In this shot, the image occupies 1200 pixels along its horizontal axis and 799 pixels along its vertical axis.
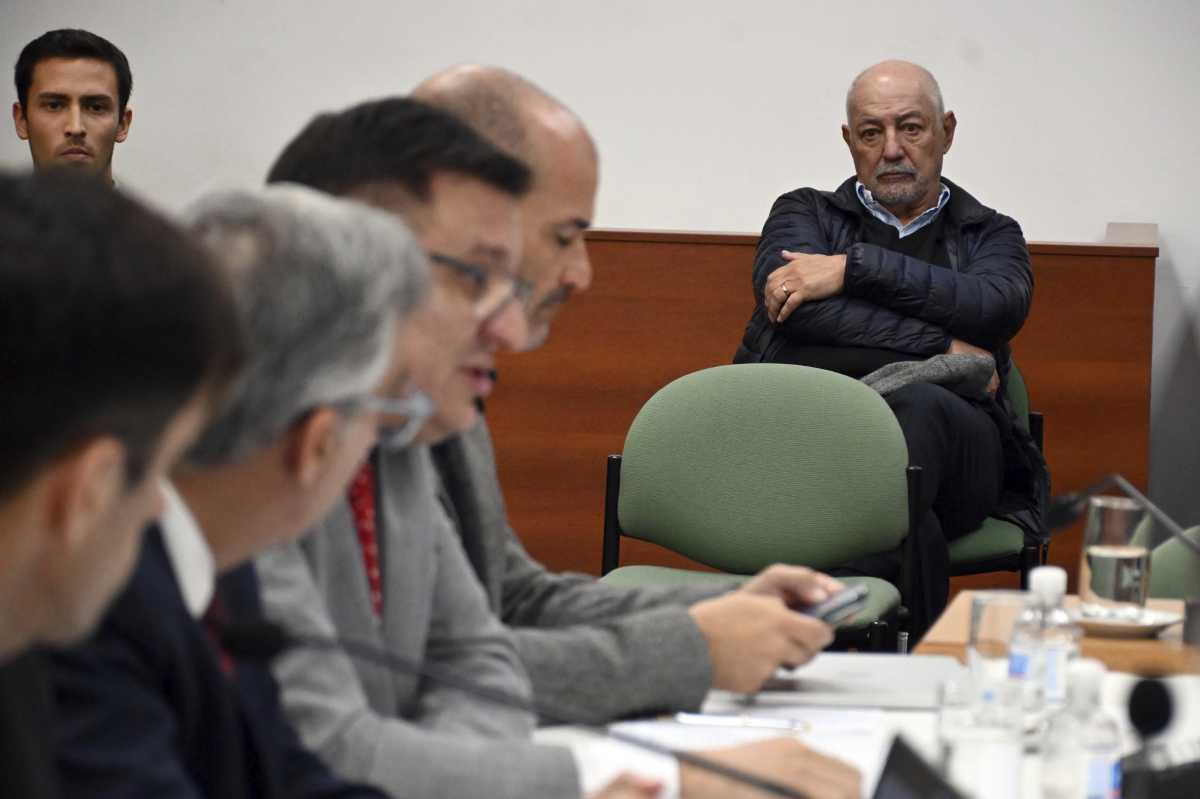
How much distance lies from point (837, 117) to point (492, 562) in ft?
13.0

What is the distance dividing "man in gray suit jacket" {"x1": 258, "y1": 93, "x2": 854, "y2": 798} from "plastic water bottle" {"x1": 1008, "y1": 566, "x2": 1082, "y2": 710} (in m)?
0.29

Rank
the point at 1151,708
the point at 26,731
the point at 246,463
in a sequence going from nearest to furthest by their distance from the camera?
the point at 26,731 < the point at 246,463 < the point at 1151,708

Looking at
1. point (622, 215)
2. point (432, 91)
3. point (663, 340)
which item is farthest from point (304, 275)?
point (622, 215)

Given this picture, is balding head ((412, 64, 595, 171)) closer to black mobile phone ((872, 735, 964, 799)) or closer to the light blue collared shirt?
black mobile phone ((872, 735, 964, 799))

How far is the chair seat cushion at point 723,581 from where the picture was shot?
9.87 feet

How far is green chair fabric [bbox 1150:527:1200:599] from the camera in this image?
2621 millimetres

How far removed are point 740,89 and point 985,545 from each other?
2450mm

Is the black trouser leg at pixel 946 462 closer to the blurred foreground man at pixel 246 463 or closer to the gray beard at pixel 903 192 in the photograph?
the gray beard at pixel 903 192

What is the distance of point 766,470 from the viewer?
3.32m

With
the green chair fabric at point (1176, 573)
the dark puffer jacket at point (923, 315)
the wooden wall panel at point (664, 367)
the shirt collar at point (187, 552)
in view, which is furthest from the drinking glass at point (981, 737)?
the wooden wall panel at point (664, 367)

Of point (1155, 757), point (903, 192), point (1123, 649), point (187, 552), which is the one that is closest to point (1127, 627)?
point (1123, 649)

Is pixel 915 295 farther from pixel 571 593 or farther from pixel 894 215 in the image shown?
pixel 571 593

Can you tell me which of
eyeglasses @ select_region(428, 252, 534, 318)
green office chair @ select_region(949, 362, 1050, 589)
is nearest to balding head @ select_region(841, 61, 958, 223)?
green office chair @ select_region(949, 362, 1050, 589)

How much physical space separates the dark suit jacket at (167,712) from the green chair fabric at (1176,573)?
67.8 inches
